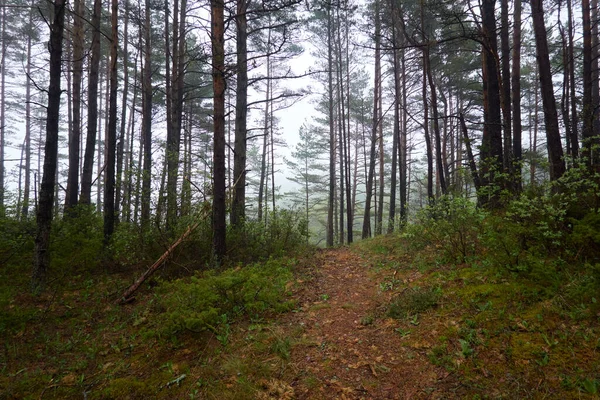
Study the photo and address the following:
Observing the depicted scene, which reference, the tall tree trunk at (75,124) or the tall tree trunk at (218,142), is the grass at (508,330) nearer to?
the tall tree trunk at (218,142)

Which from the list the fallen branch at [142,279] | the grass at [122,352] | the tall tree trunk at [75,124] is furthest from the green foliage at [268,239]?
the tall tree trunk at [75,124]

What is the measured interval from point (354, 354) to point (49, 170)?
650 centimetres

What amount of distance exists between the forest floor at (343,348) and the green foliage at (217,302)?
0.15 m

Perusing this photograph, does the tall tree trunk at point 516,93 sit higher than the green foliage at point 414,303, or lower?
higher

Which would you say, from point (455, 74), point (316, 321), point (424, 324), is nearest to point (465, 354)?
point (424, 324)

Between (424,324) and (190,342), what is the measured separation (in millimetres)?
2890

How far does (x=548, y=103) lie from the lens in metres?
5.71

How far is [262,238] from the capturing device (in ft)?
25.0

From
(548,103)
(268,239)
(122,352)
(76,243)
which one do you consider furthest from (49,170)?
(548,103)

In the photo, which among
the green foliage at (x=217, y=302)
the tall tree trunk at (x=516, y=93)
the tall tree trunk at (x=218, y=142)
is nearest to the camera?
the green foliage at (x=217, y=302)

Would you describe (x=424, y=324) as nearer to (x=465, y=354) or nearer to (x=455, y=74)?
(x=465, y=354)

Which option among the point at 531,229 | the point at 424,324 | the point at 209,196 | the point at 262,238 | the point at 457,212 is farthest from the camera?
the point at 262,238

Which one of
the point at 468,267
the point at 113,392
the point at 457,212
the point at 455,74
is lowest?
the point at 113,392

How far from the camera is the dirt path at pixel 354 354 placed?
8.22 feet
